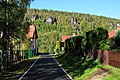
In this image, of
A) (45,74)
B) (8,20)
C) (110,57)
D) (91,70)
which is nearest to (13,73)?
(45,74)

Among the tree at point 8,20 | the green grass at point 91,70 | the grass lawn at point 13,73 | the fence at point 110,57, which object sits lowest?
the grass lawn at point 13,73

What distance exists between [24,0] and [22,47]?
36.0 metres

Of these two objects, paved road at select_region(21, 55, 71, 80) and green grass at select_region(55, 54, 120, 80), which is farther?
paved road at select_region(21, 55, 71, 80)

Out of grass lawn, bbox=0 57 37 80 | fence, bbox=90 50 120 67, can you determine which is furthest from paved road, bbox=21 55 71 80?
fence, bbox=90 50 120 67

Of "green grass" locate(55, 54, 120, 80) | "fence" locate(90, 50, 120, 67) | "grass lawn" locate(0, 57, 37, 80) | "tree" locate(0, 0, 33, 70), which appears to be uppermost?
"tree" locate(0, 0, 33, 70)

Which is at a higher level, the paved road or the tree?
the tree

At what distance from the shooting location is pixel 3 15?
35.6m

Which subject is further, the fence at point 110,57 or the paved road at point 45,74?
the paved road at point 45,74

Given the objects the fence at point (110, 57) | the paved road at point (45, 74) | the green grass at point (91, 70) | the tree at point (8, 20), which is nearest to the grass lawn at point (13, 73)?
the paved road at point (45, 74)

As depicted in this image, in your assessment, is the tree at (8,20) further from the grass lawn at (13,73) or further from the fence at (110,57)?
the fence at (110,57)

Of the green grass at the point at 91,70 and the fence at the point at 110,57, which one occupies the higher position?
the fence at the point at 110,57

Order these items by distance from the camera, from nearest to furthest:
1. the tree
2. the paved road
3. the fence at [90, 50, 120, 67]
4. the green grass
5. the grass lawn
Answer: the green grass
the fence at [90, 50, 120, 67]
the paved road
the grass lawn
the tree

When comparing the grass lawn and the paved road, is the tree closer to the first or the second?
the grass lawn

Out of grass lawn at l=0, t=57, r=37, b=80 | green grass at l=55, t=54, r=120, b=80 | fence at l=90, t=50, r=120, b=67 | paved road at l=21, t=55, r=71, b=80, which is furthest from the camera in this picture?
grass lawn at l=0, t=57, r=37, b=80
